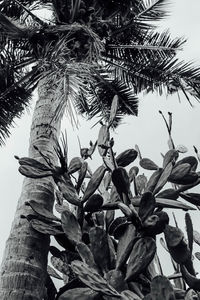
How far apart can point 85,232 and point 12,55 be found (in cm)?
313

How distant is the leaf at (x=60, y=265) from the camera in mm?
1886

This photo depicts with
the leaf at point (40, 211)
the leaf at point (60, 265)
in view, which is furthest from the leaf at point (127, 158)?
the leaf at point (60, 265)

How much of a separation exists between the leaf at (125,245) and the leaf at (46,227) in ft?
1.25

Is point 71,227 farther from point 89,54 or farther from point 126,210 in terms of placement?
point 89,54

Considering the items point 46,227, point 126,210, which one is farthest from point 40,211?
point 126,210

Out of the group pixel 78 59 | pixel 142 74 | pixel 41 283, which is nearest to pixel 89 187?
pixel 41 283

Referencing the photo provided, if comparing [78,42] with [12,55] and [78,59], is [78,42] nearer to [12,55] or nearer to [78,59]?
[78,59]

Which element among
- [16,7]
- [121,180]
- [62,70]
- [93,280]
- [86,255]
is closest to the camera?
[93,280]

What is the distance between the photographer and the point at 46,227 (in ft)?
6.25

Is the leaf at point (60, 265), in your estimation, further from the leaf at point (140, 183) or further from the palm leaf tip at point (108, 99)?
the palm leaf tip at point (108, 99)

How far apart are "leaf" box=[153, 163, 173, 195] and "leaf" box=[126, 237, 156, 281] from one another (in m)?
0.35

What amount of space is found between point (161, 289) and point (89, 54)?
327 centimetres

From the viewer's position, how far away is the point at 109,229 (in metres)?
1.86

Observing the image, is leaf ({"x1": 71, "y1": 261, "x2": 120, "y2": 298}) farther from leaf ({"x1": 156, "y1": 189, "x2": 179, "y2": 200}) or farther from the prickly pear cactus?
leaf ({"x1": 156, "y1": 189, "x2": 179, "y2": 200})
